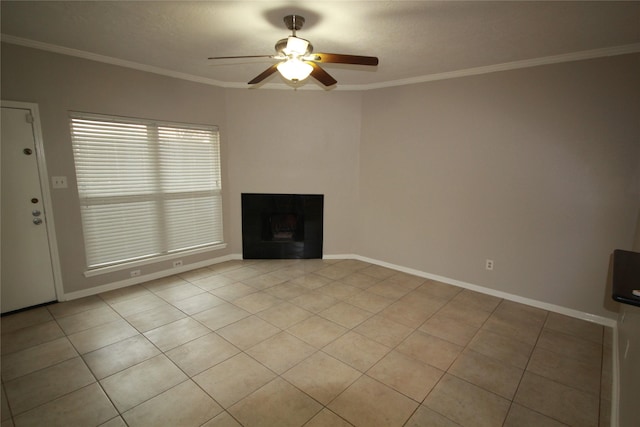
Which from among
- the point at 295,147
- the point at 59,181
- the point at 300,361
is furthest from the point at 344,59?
the point at 59,181

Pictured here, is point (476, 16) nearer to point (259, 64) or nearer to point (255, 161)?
point (259, 64)

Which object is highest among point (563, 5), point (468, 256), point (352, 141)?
point (563, 5)

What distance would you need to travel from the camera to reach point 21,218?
288cm

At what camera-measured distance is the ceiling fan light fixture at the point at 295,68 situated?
7.18 feet

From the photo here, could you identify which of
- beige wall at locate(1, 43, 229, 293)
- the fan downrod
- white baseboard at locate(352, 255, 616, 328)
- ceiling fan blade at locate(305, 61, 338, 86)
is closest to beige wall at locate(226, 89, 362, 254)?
beige wall at locate(1, 43, 229, 293)

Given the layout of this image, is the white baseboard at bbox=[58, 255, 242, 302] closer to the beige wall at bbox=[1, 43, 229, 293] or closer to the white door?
the beige wall at bbox=[1, 43, 229, 293]

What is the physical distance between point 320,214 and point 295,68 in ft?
8.66

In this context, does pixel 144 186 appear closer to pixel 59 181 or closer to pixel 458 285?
pixel 59 181

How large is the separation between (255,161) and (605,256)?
4175 mm

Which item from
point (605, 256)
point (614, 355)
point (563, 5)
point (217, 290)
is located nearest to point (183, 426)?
point (217, 290)

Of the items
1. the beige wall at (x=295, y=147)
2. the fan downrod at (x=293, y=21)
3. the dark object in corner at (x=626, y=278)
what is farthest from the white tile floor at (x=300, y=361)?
the fan downrod at (x=293, y=21)

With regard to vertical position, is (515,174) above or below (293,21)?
below

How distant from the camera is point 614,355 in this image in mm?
2408

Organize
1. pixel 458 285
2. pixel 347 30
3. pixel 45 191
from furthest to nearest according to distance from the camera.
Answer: pixel 458 285
pixel 45 191
pixel 347 30
